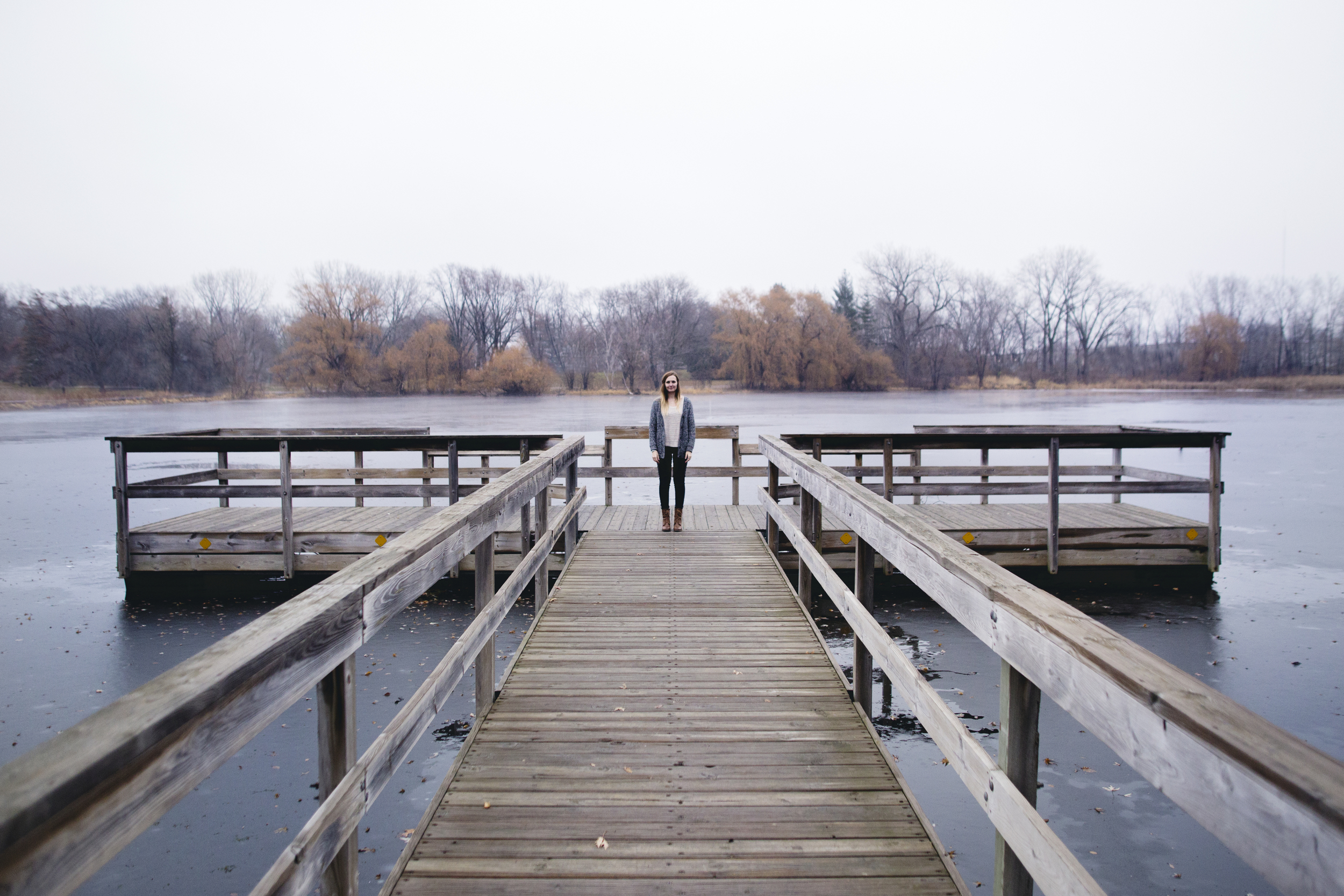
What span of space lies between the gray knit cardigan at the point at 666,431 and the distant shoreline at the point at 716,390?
52169 mm

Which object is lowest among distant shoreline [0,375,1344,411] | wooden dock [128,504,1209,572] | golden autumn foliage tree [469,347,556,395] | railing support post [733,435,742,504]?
wooden dock [128,504,1209,572]

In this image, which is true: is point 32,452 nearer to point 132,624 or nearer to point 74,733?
Answer: point 132,624

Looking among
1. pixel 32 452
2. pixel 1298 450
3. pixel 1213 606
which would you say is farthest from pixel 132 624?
pixel 1298 450

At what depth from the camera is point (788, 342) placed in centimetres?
6078

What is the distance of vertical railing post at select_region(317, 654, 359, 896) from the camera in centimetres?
191

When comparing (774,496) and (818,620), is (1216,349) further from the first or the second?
(774,496)

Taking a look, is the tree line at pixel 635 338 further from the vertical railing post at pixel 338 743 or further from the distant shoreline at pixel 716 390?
the vertical railing post at pixel 338 743

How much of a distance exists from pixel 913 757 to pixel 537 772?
9.54 feet

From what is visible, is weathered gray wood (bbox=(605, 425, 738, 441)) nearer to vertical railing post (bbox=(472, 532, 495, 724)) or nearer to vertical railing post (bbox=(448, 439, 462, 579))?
vertical railing post (bbox=(448, 439, 462, 579))

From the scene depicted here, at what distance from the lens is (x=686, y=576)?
20.2 feet

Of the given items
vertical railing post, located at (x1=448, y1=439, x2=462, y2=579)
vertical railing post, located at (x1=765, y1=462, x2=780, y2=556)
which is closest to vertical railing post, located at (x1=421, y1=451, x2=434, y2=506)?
vertical railing post, located at (x1=448, y1=439, x2=462, y2=579)

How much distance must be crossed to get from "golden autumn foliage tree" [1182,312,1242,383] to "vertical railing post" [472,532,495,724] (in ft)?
258

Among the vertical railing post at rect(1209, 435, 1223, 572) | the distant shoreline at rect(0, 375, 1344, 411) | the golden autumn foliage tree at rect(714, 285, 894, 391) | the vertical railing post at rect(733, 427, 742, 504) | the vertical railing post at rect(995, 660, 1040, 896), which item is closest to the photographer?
the vertical railing post at rect(995, 660, 1040, 896)

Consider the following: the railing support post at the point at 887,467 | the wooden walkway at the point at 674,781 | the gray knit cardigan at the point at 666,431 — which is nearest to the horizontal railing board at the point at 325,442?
the gray knit cardigan at the point at 666,431
